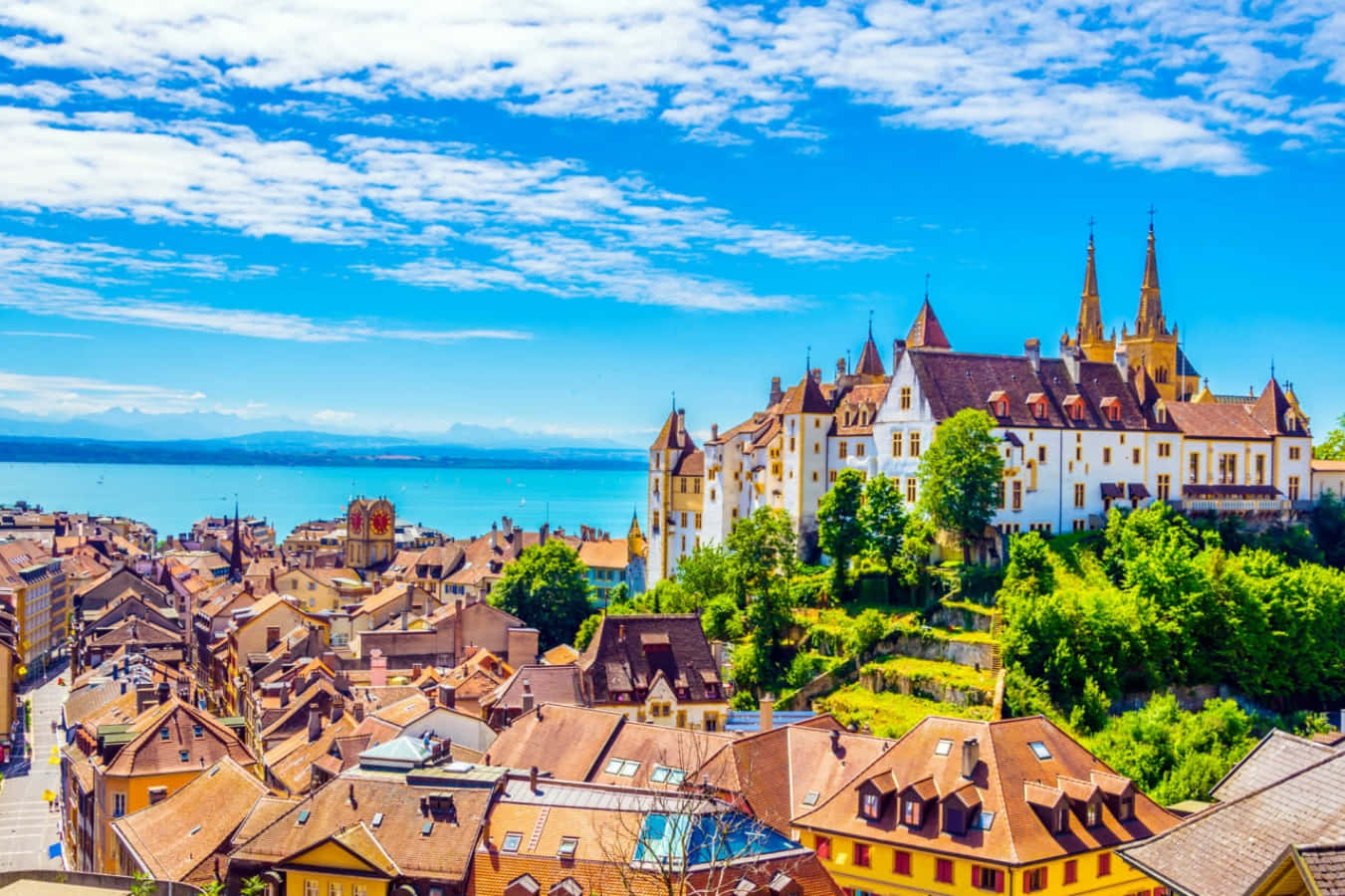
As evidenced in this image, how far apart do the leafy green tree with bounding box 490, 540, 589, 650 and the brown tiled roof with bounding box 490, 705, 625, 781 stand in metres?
36.8

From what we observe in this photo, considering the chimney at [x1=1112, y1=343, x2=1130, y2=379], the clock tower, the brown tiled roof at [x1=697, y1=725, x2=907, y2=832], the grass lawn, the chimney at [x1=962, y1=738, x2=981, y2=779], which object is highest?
the chimney at [x1=1112, y1=343, x2=1130, y2=379]

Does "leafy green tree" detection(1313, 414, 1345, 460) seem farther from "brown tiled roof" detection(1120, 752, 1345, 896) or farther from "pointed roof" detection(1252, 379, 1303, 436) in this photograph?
"brown tiled roof" detection(1120, 752, 1345, 896)

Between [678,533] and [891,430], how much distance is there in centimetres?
2028

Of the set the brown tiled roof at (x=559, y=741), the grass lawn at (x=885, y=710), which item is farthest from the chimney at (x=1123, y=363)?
the brown tiled roof at (x=559, y=741)

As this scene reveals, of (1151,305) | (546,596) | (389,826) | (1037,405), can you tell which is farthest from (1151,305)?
(389,826)

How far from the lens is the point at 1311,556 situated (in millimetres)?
69438

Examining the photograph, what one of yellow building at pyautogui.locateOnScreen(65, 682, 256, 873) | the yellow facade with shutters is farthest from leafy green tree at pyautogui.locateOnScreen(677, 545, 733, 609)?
the yellow facade with shutters

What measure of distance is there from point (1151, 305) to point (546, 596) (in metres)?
46.1

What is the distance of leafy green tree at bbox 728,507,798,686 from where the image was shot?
6406cm

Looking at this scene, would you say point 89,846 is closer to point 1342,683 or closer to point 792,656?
point 792,656

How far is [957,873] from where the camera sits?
36969mm

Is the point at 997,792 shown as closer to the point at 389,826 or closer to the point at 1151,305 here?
the point at 389,826

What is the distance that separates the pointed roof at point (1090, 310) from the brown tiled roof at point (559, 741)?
185ft

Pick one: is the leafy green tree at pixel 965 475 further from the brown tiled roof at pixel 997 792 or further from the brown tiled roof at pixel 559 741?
the brown tiled roof at pixel 559 741
